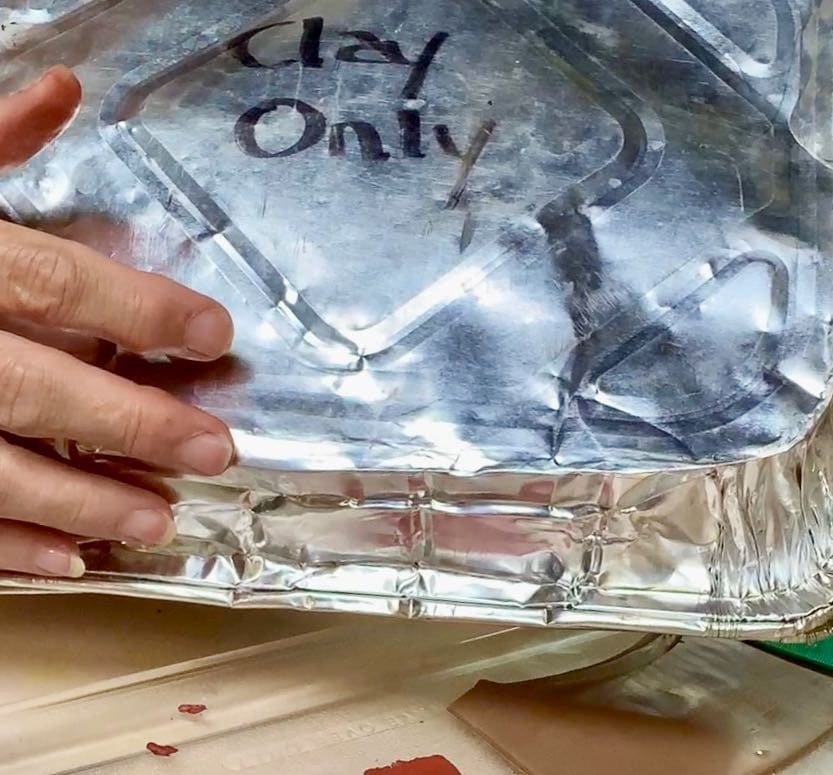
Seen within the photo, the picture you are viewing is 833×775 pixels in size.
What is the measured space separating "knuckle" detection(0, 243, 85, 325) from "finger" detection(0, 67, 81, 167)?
102 mm

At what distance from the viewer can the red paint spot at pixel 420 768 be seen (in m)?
0.54

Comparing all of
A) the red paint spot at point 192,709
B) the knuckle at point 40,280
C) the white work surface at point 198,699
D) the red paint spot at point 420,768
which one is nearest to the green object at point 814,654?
the white work surface at point 198,699

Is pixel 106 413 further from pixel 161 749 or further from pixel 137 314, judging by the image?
pixel 161 749

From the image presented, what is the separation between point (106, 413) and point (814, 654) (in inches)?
17.1

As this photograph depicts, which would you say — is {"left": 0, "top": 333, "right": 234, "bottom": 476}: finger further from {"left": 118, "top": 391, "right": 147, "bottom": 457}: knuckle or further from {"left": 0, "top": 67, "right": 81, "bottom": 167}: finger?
{"left": 0, "top": 67, "right": 81, "bottom": 167}: finger

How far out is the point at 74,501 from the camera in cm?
47

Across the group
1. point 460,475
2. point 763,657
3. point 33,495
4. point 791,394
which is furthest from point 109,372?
point 763,657

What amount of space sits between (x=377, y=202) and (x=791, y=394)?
0.23 m

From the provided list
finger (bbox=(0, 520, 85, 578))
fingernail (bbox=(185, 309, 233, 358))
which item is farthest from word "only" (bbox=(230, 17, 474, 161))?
finger (bbox=(0, 520, 85, 578))

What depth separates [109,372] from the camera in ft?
1.55

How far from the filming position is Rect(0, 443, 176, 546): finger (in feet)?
1.54

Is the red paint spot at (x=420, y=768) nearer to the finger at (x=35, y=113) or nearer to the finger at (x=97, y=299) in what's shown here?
the finger at (x=97, y=299)

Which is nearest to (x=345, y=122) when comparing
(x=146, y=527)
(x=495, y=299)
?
(x=495, y=299)

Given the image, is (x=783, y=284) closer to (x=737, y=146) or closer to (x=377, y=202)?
(x=737, y=146)
